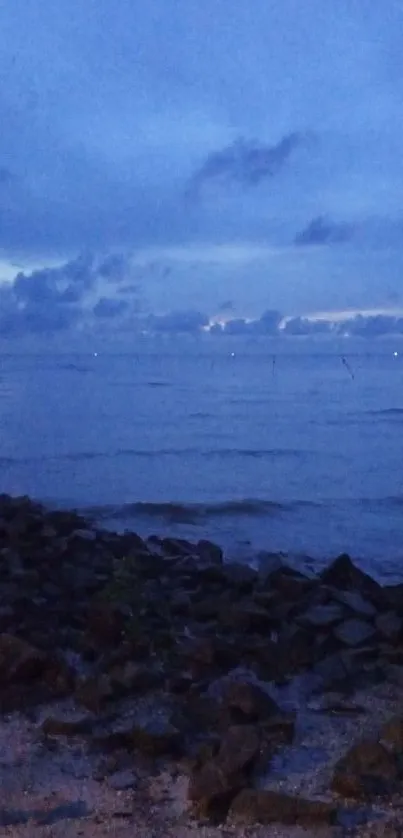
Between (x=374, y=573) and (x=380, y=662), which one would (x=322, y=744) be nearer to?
(x=380, y=662)

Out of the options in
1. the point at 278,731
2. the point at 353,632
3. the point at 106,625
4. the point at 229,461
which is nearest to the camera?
the point at 278,731

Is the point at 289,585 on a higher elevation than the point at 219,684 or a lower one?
lower

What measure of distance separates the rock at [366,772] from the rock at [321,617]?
3.12 metres

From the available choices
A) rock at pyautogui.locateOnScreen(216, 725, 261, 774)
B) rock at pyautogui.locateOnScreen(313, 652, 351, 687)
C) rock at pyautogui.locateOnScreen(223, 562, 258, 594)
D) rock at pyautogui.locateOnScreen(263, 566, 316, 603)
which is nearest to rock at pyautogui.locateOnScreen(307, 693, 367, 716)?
rock at pyautogui.locateOnScreen(313, 652, 351, 687)

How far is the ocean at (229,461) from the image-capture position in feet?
54.0

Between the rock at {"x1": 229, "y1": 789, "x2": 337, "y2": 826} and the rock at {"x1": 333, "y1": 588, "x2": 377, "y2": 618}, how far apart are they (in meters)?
4.21

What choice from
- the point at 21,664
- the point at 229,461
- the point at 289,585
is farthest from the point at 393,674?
the point at 229,461

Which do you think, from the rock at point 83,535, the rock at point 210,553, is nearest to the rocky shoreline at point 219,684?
the rock at point 210,553

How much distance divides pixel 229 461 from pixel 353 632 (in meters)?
17.3

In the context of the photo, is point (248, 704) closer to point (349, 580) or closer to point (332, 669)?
point (332, 669)

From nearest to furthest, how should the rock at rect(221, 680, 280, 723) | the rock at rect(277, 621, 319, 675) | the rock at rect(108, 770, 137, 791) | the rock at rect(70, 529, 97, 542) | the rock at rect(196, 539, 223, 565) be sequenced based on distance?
the rock at rect(108, 770, 137, 791) → the rock at rect(221, 680, 280, 723) → the rock at rect(277, 621, 319, 675) → the rock at rect(196, 539, 223, 565) → the rock at rect(70, 529, 97, 542)

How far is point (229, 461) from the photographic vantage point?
2539 cm

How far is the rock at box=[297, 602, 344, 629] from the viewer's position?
8.39m

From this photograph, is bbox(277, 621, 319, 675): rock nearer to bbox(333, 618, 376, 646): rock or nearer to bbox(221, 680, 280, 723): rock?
bbox(333, 618, 376, 646): rock
